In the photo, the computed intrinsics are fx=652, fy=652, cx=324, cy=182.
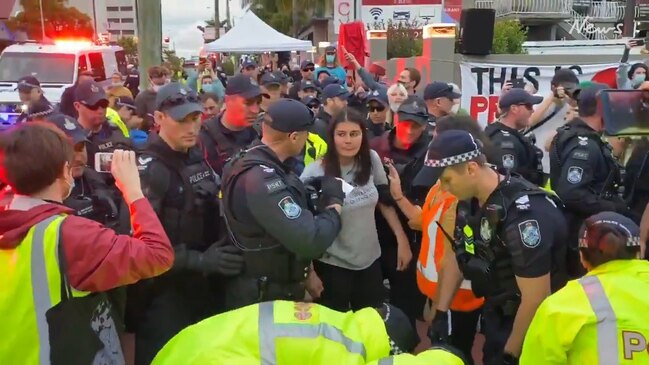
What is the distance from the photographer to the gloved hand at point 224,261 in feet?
10.6

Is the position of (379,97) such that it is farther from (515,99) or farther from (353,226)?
(353,226)

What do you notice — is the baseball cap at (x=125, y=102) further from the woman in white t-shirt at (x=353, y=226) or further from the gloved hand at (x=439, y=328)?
the gloved hand at (x=439, y=328)

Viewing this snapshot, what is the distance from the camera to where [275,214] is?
2.98m

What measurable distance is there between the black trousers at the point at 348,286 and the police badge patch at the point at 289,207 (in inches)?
41.4

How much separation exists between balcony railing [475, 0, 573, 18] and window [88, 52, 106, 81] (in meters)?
18.2

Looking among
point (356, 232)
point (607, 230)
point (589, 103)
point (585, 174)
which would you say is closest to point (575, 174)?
point (585, 174)

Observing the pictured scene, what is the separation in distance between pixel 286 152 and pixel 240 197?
0.36 m

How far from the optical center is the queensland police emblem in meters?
2.97

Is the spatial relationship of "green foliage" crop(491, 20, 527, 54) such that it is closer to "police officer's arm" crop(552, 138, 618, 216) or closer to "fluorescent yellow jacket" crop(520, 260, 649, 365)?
"police officer's arm" crop(552, 138, 618, 216)

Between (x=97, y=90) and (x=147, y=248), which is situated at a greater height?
(x=97, y=90)

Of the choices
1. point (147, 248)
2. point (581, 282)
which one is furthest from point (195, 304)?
point (581, 282)

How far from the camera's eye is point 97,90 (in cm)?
518

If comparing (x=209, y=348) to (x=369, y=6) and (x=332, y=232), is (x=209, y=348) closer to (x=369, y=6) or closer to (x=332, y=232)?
(x=332, y=232)

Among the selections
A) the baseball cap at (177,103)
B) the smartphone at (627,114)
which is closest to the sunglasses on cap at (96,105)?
the baseball cap at (177,103)
